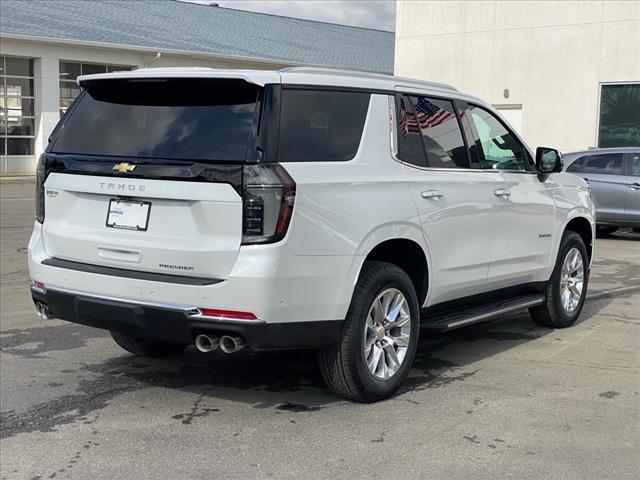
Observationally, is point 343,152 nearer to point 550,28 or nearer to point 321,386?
point 321,386

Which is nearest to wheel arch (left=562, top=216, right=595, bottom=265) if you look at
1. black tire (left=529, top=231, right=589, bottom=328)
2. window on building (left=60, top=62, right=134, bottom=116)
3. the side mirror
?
black tire (left=529, top=231, right=589, bottom=328)

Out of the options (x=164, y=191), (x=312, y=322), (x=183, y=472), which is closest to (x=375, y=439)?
(x=312, y=322)

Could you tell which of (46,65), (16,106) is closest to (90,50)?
(46,65)

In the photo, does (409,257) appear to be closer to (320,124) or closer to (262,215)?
(320,124)

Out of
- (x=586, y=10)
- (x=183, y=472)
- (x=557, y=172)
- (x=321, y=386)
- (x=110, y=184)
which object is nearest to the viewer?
(x=183, y=472)

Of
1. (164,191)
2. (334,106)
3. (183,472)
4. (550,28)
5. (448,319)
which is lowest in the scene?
(183,472)

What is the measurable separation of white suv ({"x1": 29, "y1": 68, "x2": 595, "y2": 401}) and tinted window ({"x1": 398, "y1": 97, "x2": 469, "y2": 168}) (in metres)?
0.01

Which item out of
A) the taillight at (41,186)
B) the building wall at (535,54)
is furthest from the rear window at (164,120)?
the building wall at (535,54)

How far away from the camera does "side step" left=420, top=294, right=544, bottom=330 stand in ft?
18.4

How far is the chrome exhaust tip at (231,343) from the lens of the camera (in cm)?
448

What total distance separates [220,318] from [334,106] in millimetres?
1467

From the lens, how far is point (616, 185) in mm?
14477

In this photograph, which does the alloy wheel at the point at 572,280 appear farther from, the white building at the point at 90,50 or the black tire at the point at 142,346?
the white building at the point at 90,50

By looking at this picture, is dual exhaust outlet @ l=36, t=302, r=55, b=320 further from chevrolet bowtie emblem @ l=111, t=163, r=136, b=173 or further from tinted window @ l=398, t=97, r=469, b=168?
tinted window @ l=398, t=97, r=469, b=168
